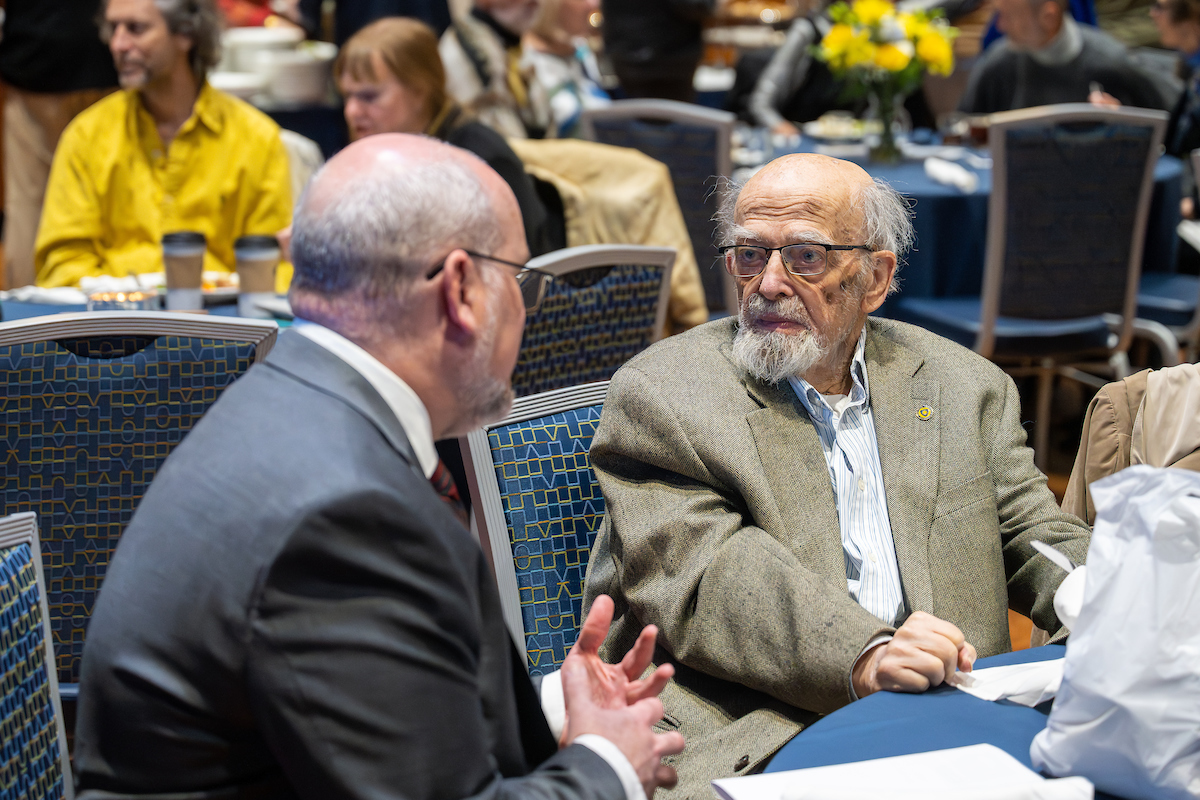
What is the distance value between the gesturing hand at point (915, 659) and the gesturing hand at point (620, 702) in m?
0.32

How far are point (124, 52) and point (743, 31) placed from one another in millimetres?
5984

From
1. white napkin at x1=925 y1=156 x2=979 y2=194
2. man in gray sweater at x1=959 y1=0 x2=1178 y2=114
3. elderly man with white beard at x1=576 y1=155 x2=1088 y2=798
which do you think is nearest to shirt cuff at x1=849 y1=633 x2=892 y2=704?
elderly man with white beard at x1=576 y1=155 x2=1088 y2=798

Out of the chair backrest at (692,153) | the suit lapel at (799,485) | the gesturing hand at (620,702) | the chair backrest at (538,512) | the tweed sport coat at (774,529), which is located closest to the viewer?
the gesturing hand at (620,702)

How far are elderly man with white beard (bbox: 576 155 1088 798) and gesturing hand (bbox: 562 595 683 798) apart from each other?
12.3 inches

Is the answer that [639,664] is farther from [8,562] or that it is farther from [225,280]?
[225,280]

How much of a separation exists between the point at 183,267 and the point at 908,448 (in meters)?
1.71

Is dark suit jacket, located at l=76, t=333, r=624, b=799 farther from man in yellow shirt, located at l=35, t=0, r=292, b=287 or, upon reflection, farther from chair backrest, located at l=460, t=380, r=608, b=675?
man in yellow shirt, located at l=35, t=0, r=292, b=287

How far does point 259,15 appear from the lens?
7.12 m

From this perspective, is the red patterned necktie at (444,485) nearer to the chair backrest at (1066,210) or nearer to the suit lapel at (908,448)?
the suit lapel at (908,448)

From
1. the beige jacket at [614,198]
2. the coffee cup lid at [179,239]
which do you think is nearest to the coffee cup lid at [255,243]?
the coffee cup lid at [179,239]

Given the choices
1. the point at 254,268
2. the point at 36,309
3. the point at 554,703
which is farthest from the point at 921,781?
the point at 36,309

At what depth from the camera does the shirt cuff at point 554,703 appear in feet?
4.47

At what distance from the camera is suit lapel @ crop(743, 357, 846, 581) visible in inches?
68.2

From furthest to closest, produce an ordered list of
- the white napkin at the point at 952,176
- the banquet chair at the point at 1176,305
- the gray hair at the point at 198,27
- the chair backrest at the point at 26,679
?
the banquet chair at the point at 1176,305 < the white napkin at the point at 952,176 < the gray hair at the point at 198,27 < the chair backrest at the point at 26,679
